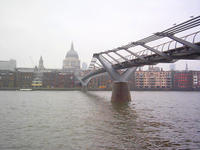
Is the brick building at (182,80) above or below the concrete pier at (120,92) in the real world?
above

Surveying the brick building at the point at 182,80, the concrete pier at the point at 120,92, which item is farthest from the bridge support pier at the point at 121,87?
the brick building at the point at 182,80

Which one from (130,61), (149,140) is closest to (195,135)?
(149,140)

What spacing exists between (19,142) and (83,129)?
5.50m

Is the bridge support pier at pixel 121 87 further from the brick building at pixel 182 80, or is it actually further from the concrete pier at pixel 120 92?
the brick building at pixel 182 80

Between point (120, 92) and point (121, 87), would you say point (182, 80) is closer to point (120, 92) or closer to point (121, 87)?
point (121, 87)

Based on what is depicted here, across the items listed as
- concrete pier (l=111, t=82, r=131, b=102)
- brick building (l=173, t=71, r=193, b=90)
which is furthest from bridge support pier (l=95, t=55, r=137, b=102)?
brick building (l=173, t=71, r=193, b=90)

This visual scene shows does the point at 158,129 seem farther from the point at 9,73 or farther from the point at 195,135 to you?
the point at 9,73

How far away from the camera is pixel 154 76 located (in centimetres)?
17350

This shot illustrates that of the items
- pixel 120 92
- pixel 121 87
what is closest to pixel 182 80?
pixel 121 87

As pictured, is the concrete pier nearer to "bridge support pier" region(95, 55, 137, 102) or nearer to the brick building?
"bridge support pier" region(95, 55, 137, 102)

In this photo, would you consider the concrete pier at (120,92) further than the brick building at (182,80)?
No

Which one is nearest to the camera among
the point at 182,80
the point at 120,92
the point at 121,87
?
the point at 120,92

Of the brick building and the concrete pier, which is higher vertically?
the brick building

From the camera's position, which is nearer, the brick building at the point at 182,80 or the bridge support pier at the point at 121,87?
the bridge support pier at the point at 121,87
